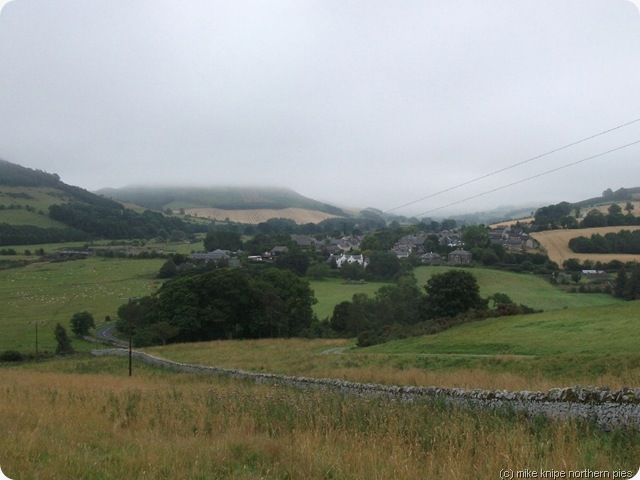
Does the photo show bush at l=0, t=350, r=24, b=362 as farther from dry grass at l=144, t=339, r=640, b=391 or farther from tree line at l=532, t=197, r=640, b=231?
tree line at l=532, t=197, r=640, b=231

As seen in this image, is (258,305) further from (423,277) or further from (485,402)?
(485,402)

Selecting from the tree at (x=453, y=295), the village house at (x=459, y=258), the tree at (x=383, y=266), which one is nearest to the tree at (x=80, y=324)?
the tree at (x=383, y=266)

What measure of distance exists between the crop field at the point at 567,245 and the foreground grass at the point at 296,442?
190ft

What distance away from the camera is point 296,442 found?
263 inches

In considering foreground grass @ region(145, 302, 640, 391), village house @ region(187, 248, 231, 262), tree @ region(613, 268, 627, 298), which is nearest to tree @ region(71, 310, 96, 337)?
foreground grass @ region(145, 302, 640, 391)

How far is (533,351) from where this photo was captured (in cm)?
2202

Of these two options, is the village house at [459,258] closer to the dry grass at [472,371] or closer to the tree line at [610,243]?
the tree line at [610,243]

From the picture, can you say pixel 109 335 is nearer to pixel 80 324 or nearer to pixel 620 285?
pixel 80 324

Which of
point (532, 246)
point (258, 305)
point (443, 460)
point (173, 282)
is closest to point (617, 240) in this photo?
point (532, 246)

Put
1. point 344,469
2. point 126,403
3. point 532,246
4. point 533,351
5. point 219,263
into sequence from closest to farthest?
1. point 344,469
2. point 126,403
3. point 533,351
4. point 532,246
5. point 219,263

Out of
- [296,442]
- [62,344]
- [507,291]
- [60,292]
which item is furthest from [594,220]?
[60,292]

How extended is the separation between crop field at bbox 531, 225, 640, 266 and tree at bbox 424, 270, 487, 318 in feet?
66.2

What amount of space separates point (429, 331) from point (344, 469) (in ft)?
105

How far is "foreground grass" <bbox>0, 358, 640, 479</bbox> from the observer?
5457 mm
